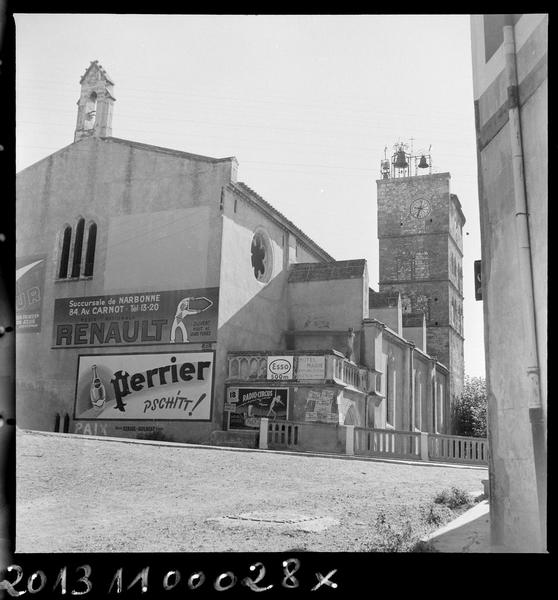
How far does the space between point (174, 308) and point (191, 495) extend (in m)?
14.1

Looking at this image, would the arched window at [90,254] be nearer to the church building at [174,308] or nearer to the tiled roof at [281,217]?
the church building at [174,308]

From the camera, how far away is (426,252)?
49969 millimetres

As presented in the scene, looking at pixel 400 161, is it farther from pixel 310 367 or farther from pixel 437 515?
pixel 437 515

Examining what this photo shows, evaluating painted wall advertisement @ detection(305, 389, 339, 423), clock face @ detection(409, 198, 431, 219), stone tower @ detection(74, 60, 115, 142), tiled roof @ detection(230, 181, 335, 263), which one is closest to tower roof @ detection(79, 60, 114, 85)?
stone tower @ detection(74, 60, 115, 142)

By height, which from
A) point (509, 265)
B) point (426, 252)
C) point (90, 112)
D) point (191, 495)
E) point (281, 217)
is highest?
point (426, 252)

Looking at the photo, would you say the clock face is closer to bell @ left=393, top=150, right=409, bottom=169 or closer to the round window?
bell @ left=393, top=150, right=409, bottom=169

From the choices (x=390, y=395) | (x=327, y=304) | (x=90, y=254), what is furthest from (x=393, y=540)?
(x=390, y=395)

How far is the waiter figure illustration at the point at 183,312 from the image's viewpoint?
925 inches

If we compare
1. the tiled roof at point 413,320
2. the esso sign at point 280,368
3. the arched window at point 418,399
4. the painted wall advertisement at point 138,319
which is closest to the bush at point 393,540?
the esso sign at point 280,368

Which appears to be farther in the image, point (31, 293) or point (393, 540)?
point (31, 293)

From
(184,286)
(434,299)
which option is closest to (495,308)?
(184,286)

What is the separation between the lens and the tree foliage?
44406mm

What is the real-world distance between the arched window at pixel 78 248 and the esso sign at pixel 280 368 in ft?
29.5

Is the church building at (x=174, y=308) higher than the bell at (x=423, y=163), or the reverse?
the bell at (x=423, y=163)
